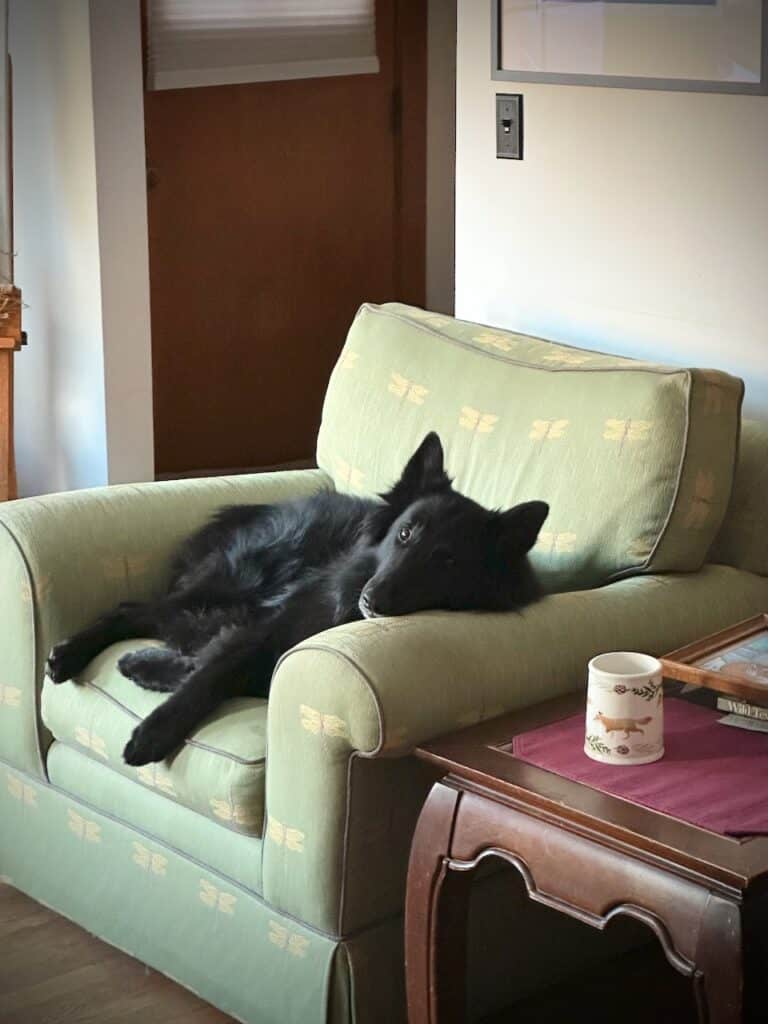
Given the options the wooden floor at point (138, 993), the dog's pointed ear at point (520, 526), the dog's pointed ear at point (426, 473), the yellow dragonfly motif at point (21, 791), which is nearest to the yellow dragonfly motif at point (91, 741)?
the yellow dragonfly motif at point (21, 791)

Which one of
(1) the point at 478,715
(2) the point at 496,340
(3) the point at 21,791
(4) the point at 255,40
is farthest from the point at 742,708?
(4) the point at 255,40

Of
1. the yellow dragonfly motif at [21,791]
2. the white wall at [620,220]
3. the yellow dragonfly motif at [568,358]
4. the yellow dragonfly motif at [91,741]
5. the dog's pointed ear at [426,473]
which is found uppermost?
the white wall at [620,220]

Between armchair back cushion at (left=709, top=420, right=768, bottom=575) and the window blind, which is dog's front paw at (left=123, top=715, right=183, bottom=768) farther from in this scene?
the window blind

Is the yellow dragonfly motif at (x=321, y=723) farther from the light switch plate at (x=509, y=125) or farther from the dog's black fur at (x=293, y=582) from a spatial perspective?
the light switch plate at (x=509, y=125)

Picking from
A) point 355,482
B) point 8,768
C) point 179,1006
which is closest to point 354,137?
point 355,482

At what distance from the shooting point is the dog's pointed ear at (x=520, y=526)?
7.25ft

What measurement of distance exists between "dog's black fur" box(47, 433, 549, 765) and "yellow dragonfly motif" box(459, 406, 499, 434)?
0.68 ft

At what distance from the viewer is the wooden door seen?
4.98 meters

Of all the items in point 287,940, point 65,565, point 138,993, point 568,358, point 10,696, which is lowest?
point 138,993

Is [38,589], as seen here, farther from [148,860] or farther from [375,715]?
[375,715]

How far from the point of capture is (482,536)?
225 centimetres

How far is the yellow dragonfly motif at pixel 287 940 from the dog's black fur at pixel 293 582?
29 centimetres

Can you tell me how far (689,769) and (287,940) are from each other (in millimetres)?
670

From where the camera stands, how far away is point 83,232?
15.0ft
